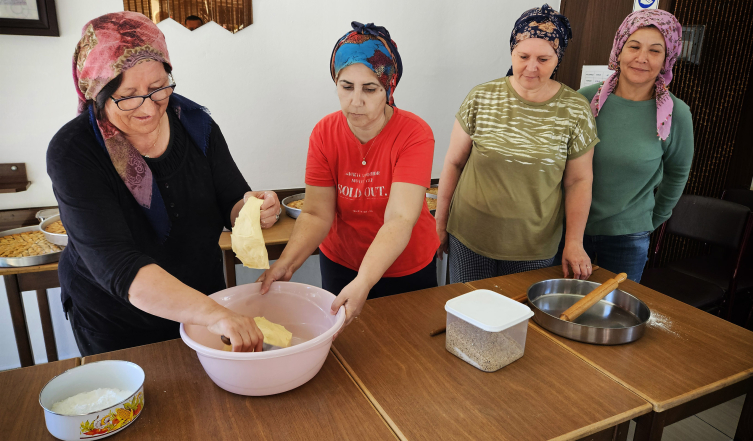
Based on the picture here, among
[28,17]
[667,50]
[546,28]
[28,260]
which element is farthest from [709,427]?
[28,17]

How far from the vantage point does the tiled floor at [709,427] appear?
2.21 metres

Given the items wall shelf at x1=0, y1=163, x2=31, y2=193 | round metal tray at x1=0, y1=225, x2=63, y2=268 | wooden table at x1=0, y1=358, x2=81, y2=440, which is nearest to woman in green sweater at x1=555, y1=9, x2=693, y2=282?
wooden table at x1=0, y1=358, x2=81, y2=440

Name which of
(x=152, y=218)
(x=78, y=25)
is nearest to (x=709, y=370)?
(x=152, y=218)

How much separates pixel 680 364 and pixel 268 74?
253cm

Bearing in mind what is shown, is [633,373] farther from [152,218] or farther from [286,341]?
[152,218]

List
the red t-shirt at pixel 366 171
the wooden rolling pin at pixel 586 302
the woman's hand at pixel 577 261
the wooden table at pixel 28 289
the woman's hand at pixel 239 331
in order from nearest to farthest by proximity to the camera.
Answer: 1. the woman's hand at pixel 239 331
2. the wooden rolling pin at pixel 586 302
3. the red t-shirt at pixel 366 171
4. the woman's hand at pixel 577 261
5. the wooden table at pixel 28 289

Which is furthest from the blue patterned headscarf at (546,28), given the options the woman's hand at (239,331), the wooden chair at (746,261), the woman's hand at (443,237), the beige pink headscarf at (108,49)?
the wooden chair at (746,261)

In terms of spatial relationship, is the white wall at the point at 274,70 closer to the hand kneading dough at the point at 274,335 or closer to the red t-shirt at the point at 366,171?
the red t-shirt at the point at 366,171

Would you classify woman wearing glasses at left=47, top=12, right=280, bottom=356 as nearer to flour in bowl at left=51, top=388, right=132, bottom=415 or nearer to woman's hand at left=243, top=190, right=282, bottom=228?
woman's hand at left=243, top=190, right=282, bottom=228

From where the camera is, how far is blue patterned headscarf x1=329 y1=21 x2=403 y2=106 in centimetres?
137

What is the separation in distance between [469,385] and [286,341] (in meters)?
0.44

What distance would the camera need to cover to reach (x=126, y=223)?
1147mm

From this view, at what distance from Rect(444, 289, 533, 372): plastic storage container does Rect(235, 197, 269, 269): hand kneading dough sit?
0.50m

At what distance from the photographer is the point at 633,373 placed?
1.17 m
